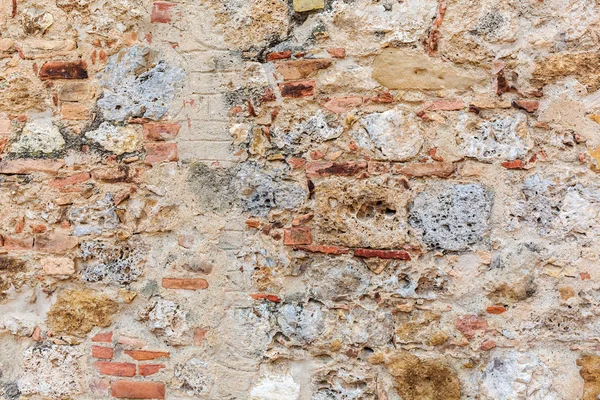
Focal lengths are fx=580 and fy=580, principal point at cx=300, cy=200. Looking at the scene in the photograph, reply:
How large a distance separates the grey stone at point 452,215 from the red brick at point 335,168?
22 cm

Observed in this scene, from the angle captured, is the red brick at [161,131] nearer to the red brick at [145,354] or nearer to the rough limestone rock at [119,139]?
the rough limestone rock at [119,139]

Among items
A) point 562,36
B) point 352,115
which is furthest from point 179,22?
point 562,36

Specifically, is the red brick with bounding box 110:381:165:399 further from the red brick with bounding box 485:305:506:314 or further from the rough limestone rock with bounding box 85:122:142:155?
the red brick with bounding box 485:305:506:314

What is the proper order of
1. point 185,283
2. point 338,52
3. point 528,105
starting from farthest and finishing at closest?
1. point 185,283
2. point 338,52
3. point 528,105

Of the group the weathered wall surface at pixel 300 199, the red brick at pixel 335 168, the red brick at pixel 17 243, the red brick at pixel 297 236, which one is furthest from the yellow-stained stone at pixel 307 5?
the red brick at pixel 17 243

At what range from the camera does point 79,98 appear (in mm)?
2164

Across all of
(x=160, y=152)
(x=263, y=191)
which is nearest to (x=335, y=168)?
(x=263, y=191)

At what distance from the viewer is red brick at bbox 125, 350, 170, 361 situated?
2113 mm

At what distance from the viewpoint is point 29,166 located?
218 cm

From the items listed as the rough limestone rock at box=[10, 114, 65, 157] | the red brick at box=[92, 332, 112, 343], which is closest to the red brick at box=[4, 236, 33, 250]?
the rough limestone rock at box=[10, 114, 65, 157]

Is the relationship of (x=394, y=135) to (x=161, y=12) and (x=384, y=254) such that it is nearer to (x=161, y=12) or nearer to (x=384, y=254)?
(x=384, y=254)

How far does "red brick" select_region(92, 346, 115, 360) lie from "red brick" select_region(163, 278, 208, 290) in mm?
321

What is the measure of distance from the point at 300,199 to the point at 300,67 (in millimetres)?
460

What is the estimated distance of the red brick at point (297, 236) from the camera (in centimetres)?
202
